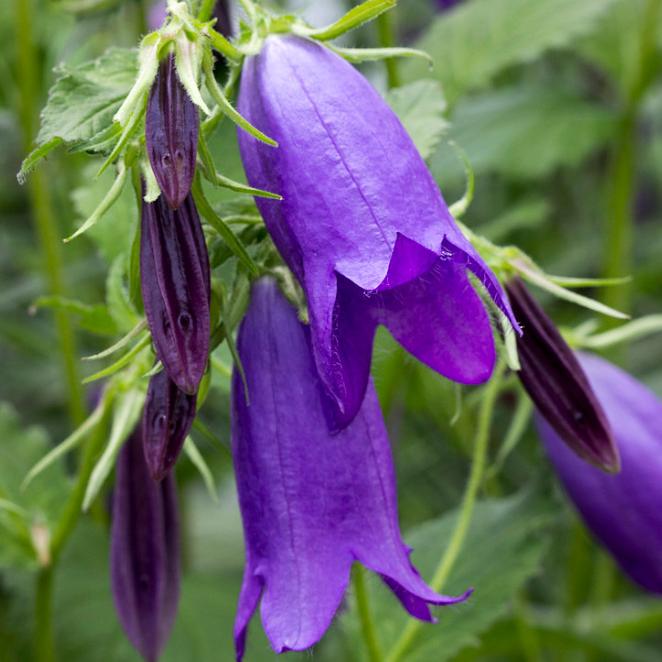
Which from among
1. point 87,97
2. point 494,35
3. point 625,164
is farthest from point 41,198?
point 625,164

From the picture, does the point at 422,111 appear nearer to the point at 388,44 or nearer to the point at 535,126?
the point at 388,44

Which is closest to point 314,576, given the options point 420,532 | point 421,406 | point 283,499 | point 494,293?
point 283,499

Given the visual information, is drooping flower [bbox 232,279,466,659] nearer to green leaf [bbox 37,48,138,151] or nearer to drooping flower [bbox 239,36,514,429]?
drooping flower [bbox 239,36,514,429]

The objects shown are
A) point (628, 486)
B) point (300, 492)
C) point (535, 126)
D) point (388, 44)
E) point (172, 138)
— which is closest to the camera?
point (172, 138)

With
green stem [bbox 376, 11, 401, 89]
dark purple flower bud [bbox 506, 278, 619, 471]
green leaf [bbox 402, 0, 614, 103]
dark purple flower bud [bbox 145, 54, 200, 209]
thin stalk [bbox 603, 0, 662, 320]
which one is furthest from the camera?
thin stalk [bbox 603, 0, 662, 320]

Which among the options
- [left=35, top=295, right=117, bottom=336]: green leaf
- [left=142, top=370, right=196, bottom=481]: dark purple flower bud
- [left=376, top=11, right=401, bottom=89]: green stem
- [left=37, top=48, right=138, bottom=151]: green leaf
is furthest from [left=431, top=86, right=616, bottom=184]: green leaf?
[left=142, top=370, right=196, bottom=481]: dark purple flower bud

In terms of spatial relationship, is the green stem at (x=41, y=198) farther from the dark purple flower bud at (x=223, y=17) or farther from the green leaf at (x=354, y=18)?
the green leaf at (x=354, y=18)
